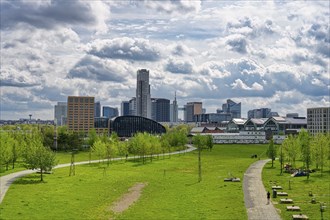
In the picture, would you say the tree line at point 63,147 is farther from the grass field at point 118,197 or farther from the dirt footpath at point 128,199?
the dirt footpath at point 128,199

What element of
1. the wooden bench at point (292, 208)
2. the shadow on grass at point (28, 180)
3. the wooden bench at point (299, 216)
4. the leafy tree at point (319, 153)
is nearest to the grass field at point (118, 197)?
the shadow on grass at point (28, 180)

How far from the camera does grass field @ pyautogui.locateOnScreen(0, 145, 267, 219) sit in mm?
45250

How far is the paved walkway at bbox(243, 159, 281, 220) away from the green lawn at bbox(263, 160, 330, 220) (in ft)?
3.41

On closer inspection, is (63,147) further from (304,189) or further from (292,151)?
(304,189)

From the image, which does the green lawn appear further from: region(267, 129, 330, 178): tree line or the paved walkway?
region(267, 129, 330, 178): tree line

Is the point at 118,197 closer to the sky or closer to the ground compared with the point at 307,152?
closer to the ground

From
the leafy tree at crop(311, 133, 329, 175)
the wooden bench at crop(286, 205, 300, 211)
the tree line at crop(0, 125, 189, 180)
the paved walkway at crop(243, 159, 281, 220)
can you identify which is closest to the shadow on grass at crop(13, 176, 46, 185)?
the tree line at crop(0, 125, 189, 180)

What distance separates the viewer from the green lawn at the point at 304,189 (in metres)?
47.3

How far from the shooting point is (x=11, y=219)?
42.1 meters

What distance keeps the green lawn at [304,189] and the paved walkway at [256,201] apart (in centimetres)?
104

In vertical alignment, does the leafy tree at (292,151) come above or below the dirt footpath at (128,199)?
above

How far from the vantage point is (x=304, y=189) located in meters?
64.6

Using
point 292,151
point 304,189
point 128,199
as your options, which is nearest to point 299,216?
point 128,199

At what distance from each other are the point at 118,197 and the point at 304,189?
2818cm
